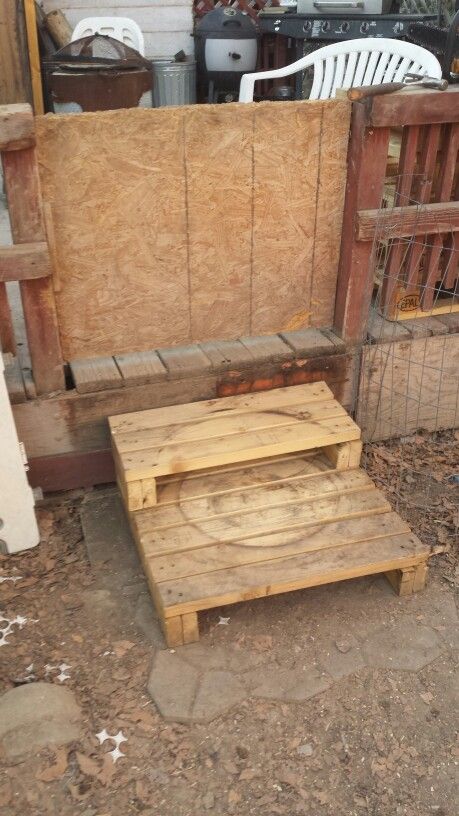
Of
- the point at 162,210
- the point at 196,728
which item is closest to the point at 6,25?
the point at 162,210

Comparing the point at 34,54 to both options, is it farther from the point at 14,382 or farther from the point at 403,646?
the point at 403,646

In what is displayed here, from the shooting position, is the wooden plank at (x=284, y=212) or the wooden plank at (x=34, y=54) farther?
the wooden plank at (x=34, y=54)

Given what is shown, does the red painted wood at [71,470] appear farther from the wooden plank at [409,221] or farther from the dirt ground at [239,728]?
the wooden plank at [409,221]

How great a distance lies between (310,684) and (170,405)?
1433 millimetres

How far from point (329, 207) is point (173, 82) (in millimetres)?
5131

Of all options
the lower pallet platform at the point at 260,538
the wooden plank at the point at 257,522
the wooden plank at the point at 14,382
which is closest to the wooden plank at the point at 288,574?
the lower pallet platform at the point at 260,538

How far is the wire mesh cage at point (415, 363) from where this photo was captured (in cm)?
352

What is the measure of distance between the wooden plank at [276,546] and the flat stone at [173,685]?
0.30 metres

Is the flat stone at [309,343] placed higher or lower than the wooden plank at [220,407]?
higher

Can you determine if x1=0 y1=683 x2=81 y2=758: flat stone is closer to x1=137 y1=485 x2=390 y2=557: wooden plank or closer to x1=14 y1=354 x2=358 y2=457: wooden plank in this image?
x1=137 y1=485 x2=390 y2=557: wooden plank

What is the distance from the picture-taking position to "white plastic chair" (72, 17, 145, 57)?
703cm

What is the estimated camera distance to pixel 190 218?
3316mm

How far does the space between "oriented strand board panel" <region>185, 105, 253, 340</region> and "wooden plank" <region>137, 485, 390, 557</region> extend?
1004 millimetres

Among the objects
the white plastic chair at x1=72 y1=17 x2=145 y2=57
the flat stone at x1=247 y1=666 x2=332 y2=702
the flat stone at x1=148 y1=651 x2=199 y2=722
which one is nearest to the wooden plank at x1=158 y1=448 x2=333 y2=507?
the flat stone at x1=148 y1=651 x2=199 y2=722
